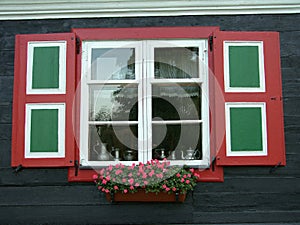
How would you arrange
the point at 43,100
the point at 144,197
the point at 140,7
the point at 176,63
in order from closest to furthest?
the point at 144,197 < the point at 43,100 < the point at 140,7 < the point at 176,63

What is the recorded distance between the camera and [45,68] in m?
3.22

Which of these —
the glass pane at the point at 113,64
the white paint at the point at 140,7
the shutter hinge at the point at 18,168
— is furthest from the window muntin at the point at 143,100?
the shutter hinge at the point at 18,168

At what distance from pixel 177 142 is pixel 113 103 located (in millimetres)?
620

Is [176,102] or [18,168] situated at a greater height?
[176,102]

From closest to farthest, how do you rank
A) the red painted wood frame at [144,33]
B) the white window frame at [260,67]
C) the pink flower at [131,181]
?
the pink flower at [131,181] < the white window frame at [260,67] < the red painted wood frame at [144,33]

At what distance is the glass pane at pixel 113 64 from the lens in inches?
132

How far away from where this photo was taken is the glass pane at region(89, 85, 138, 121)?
11.0 ft

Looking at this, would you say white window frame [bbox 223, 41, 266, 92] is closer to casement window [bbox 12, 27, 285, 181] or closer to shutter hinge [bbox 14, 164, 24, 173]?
casement window [bbox 12, 27, 285, 181]

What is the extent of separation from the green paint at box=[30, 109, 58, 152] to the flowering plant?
46 cm

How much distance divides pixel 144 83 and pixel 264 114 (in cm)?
96

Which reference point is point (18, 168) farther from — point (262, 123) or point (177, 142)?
point (262, 123)

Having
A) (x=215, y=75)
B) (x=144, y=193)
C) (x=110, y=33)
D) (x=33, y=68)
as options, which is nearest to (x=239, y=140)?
(x=215, y=75)

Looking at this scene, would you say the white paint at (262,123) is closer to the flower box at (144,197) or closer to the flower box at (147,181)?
the flower box at (147,181)

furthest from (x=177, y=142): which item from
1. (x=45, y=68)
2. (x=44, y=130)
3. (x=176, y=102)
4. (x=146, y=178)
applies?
(x=45, y=68)
